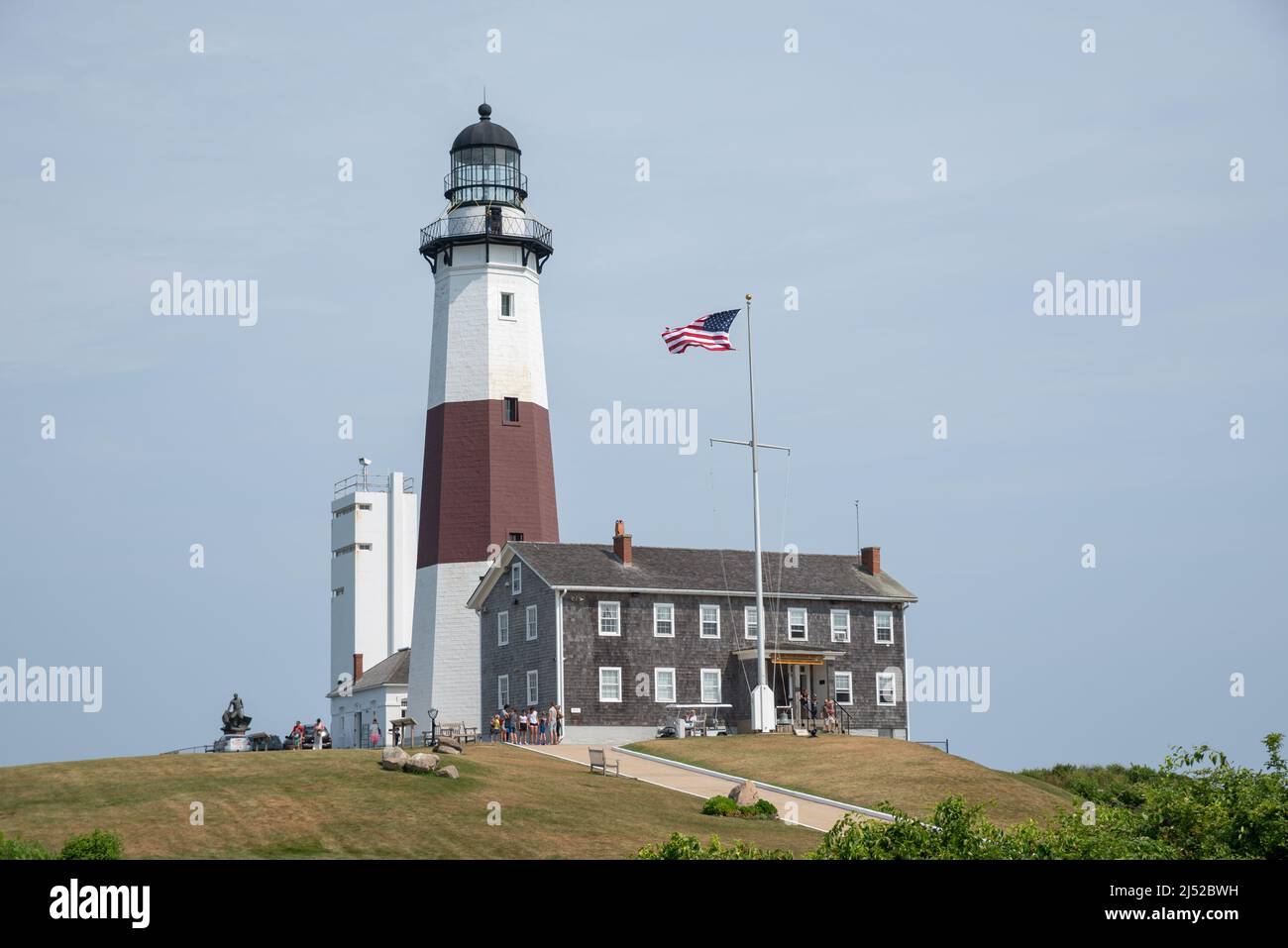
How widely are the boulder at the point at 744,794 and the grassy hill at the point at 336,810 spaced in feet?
3.66

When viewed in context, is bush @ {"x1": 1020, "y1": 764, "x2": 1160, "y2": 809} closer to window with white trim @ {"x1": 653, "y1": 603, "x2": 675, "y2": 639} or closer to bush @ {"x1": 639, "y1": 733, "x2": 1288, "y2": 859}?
window with white trim @ {"x1": 653, "y1": 603, "x2": 675, "y2": 639}

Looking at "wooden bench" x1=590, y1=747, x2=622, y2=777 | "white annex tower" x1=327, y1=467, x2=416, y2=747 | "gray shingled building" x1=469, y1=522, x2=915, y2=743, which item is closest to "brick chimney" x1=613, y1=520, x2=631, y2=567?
"gray shingled building" x1=469, y1=522, x2=915, y2=743

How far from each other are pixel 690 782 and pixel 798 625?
16210 mm

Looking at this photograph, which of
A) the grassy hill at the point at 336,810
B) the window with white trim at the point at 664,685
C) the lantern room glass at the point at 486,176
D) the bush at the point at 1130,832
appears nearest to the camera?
the bush at the point at 1130,832

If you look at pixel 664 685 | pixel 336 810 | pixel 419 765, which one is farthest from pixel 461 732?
pixel 336 810

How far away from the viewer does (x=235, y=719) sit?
49.8m

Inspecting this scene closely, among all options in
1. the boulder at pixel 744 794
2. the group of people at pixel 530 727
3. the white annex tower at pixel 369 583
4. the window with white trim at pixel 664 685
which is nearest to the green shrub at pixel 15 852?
the boulder at pixel 744 794

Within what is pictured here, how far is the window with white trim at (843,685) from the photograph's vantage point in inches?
2325

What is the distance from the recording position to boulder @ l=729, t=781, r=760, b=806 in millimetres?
38438

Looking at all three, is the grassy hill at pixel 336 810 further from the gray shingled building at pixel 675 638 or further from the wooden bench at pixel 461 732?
the gray shingled building at pixel 675 638

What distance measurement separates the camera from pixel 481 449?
59.7 meters

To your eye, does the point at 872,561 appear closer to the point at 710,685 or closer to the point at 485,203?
the point at 710,685

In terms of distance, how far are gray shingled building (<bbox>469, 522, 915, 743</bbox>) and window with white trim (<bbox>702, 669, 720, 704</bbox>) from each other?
4 centimetres
